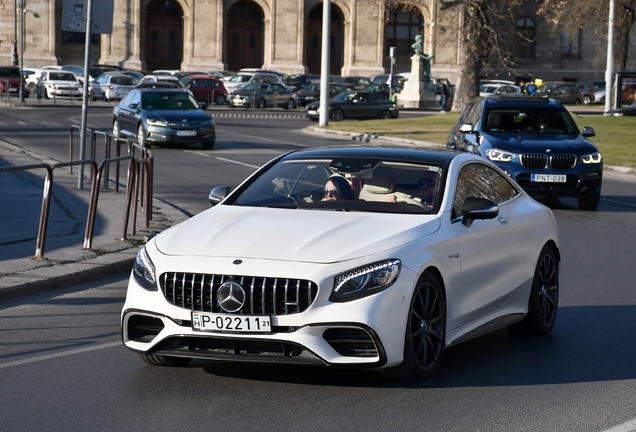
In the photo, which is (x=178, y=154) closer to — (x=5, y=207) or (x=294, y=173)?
(x=5, y=207)

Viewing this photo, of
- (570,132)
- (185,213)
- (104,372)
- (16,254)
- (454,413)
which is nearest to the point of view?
(454,413)

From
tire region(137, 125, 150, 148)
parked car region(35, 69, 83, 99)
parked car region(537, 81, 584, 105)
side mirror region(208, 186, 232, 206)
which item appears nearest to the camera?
side mirror region(208, 186, 232, 206)

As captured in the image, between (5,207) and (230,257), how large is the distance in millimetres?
8883

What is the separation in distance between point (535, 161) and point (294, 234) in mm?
11727

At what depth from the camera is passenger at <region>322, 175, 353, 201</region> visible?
24.6ft

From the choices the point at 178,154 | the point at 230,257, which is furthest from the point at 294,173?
the point at 178,154

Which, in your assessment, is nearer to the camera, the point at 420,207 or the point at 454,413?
the point at 454,413

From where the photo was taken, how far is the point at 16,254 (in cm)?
1129

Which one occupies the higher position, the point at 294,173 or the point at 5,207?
A: the point at 294,173

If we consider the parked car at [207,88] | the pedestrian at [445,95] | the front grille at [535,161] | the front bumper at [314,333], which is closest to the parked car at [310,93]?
the parked car at [207,88]

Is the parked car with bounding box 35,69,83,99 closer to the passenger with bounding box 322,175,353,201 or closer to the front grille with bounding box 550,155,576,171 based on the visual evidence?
the front grille with bounding box 550,155,576,171

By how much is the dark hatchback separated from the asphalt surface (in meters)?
5.49

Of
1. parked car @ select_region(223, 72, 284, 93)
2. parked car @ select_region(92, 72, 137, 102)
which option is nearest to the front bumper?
parked car @ select_region(92, 72, 137, 102)

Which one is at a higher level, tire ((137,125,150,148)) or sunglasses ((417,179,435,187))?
sunglasses ((417,179,435,187))
